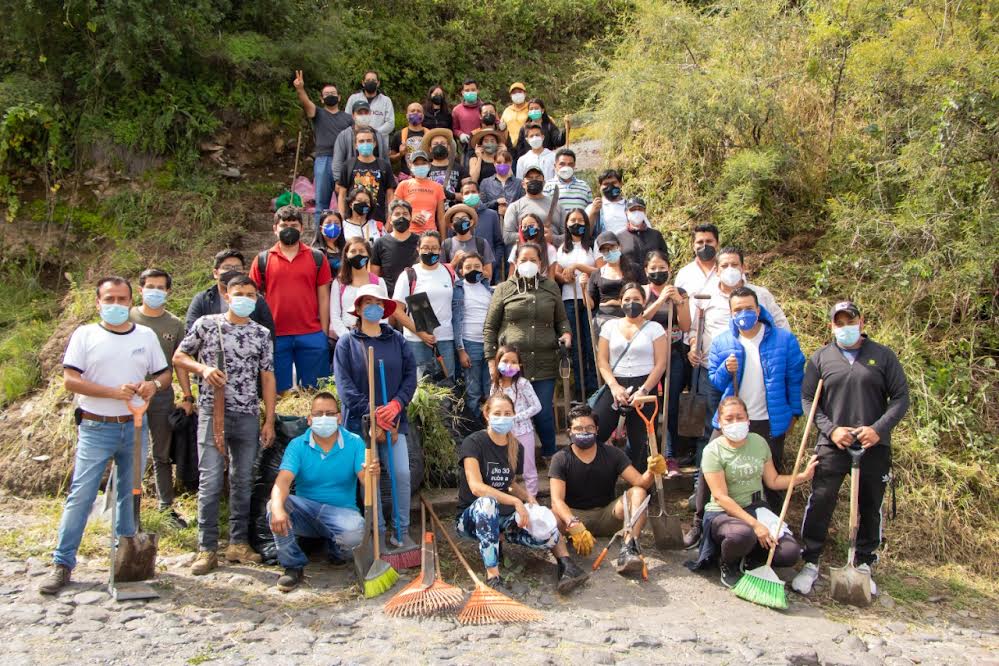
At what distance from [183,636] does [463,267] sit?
13.0 ft

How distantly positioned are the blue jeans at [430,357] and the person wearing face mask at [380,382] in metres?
0.97

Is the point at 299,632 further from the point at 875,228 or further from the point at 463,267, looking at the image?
the point at 875,228

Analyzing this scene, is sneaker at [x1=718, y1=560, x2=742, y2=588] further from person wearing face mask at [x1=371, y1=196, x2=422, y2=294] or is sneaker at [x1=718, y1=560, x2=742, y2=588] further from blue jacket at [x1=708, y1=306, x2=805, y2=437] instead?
person wearing face mask at [x1=371, y1=196, x2=422, y2=294]

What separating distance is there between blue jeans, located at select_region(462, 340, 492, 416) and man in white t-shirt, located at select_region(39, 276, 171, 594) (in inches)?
108

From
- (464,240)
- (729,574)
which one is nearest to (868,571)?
(729,574)

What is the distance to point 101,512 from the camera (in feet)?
22.9

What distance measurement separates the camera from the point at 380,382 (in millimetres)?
6672

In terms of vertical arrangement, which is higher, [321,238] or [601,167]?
[601,167]

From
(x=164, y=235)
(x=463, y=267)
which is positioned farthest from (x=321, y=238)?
(x=164, y=235)

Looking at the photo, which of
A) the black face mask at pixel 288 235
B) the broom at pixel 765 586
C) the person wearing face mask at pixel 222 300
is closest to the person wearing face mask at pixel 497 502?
the broom at pixel 765 586

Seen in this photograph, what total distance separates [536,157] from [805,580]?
5.87 metres

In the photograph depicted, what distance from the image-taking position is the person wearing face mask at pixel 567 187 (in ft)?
30.7

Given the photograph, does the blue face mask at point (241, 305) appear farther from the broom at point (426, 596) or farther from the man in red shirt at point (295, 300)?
the broom at point (426, 596)

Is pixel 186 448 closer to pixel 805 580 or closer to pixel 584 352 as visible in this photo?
pixel 584 352
